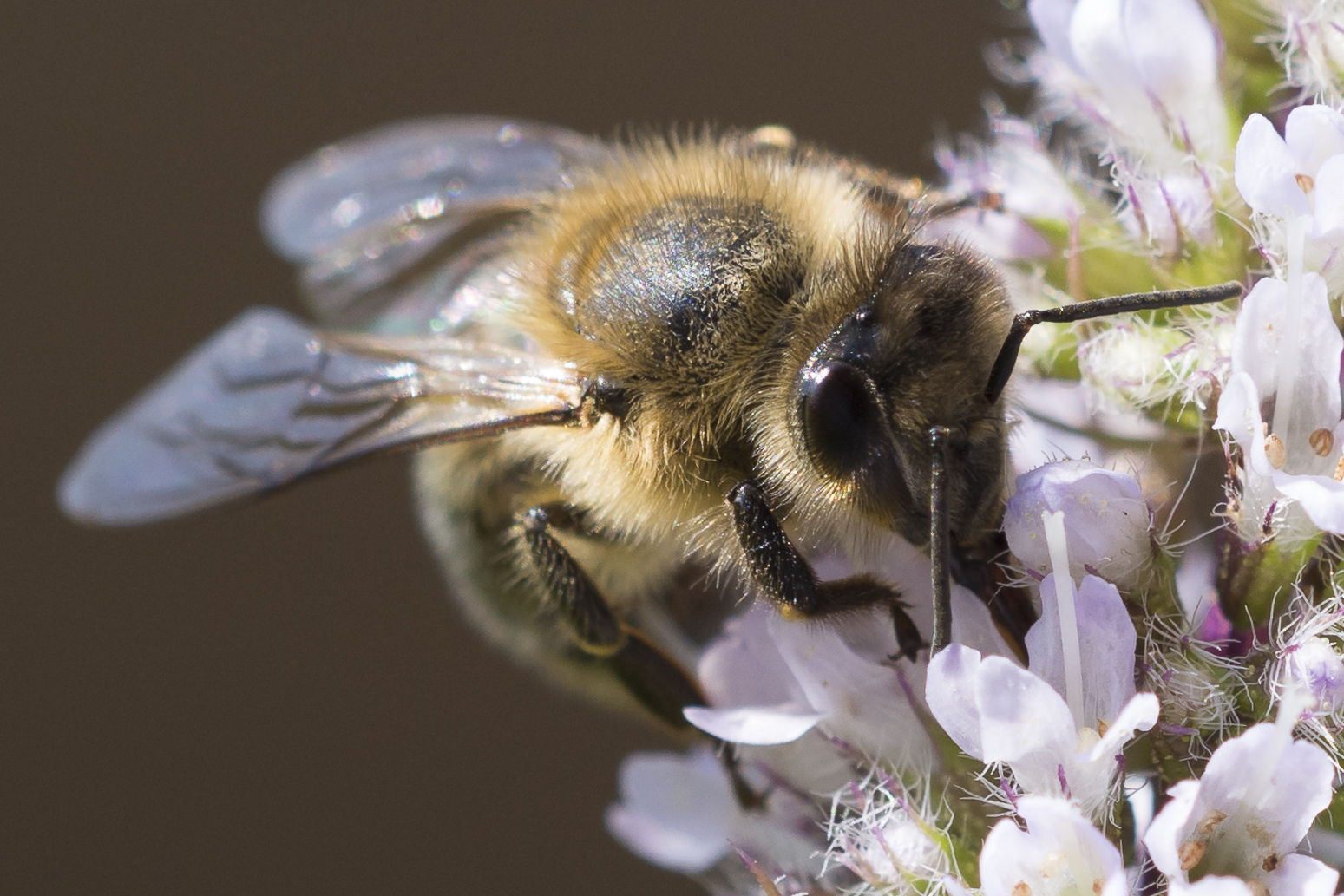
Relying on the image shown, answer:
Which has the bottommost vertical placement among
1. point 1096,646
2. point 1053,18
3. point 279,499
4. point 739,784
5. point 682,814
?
point 279,499

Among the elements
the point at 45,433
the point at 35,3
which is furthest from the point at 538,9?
the point at 45,433

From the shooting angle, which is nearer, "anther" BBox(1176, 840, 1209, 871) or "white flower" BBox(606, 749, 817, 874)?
"anther" BBox(1176, 840, 1209, 871)

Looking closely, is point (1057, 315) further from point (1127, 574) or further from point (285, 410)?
point (285, 410)

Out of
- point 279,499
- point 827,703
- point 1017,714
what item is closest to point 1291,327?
point 1017,714

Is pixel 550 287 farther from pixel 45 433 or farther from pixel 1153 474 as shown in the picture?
pixel 45 433

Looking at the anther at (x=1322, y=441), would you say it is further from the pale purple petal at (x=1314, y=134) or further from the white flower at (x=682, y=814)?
the white flower at (x=682, y=814)

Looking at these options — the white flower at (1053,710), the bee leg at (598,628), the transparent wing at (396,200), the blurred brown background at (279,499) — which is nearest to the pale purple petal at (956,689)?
the white flower at (1053,710)

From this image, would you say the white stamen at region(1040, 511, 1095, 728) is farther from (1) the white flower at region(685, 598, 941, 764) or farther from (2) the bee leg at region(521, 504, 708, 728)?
(2) the bee leg at region(521, 504, 708, 728)

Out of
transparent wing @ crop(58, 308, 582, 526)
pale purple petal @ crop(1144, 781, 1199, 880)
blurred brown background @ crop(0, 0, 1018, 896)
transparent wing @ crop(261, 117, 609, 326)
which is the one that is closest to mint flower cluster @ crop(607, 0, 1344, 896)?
pale purple petal @ crop(1144, 781, 1199, 880)
